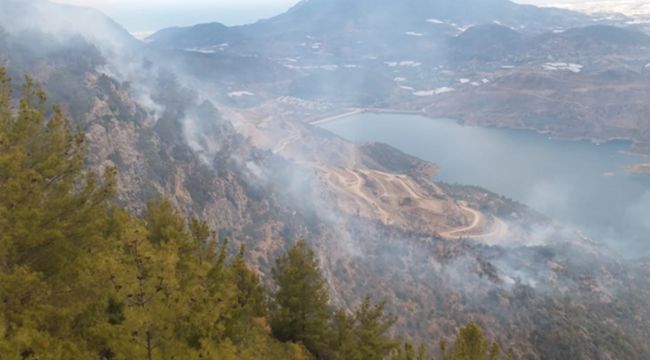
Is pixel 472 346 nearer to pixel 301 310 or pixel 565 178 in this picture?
pixel 301 310

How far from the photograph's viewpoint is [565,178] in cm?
15175

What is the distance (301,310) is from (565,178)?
14416 centimetres

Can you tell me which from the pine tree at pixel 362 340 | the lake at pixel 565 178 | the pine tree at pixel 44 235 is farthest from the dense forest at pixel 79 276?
the lake at pixel 565 178

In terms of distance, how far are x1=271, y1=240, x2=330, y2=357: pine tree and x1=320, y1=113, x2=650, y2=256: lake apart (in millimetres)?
102571

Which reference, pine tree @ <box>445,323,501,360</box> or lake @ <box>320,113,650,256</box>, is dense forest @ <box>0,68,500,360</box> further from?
lake @ <box>320,113,650,256</box>

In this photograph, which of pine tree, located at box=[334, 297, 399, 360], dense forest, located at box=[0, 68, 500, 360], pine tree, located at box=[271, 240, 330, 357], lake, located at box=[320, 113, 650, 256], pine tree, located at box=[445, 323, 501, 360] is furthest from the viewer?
lake, located at box=[320, 113, 650, 256]

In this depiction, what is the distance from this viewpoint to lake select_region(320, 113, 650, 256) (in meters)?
121

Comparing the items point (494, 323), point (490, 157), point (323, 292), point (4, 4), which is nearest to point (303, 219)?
point (494, 323)

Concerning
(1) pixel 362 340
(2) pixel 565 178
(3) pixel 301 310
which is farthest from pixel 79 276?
(2) pixel 565 178

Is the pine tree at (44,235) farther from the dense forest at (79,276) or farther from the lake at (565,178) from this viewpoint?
the lake at (565,178)

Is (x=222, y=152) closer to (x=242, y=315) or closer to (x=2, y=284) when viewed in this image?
(x=242, y=315)

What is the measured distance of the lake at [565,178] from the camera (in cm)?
12112

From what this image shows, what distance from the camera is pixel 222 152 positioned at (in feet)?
227

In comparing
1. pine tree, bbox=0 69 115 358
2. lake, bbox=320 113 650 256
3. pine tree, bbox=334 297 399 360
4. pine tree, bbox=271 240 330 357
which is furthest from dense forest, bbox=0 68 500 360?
lake, bbox=320 113 650 256
